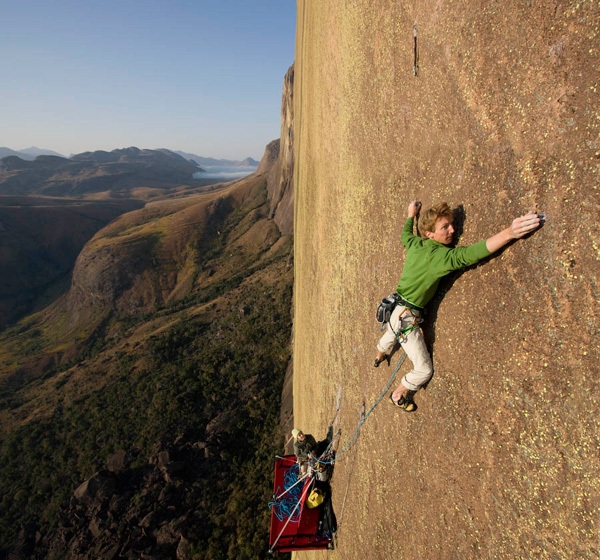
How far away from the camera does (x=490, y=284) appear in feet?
11.1

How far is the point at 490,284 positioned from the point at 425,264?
73 centimetres

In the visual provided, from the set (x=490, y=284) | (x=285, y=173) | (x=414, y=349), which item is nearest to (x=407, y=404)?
(x=414, y=349)

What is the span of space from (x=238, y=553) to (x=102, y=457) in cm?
2275

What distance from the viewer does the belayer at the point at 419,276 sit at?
3.70m

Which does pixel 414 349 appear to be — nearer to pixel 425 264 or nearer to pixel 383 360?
pixel 425 264

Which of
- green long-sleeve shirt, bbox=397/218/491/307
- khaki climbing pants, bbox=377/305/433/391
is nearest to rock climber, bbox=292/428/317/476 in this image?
khaki climbing pants, bbox=377/305/433/391

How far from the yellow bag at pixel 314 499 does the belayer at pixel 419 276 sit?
473 centimetres

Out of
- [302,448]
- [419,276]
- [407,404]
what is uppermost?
[419,276]

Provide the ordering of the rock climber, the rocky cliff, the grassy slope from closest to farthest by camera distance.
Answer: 1. the rock climber
2. the grassy slope
3. the rocky cliff

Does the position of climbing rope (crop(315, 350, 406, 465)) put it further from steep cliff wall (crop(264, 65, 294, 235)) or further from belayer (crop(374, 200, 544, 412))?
steep cliff wall (crop(264, 65, 294, 235))

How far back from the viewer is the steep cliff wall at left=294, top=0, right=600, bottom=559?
103 inches

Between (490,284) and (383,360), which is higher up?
(490,284)

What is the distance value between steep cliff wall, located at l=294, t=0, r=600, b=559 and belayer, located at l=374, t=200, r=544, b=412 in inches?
7.7

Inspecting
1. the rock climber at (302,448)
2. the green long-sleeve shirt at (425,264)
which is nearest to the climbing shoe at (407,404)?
the green long-sleeve shirt at (425,264)
